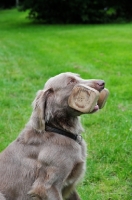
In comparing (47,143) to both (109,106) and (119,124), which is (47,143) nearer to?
(119,124)

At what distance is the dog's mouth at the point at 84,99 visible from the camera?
355 centimetres

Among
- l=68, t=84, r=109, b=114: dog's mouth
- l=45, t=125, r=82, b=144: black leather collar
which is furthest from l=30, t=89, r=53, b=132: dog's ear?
l=68, t=84, r=109, b=114: dog's mouth

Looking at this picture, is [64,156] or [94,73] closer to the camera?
[64,156]

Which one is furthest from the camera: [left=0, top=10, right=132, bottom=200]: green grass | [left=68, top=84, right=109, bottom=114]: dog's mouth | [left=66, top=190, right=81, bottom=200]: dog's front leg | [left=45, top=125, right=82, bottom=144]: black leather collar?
[left=0, top=10, right=132, bottom=200]: green grass

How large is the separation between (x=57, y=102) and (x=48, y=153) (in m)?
0.47

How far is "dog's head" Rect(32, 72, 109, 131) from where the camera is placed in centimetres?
357

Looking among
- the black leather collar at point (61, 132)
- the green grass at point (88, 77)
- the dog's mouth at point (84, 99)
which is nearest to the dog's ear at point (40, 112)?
the black leather collar at point (61, 132)

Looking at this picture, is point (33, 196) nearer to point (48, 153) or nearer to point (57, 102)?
point (48, 153)

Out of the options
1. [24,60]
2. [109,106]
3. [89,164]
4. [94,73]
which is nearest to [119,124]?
[109,106]

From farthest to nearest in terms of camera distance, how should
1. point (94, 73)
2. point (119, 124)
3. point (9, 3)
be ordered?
point (9, 3)
point (94, 73)
point (119, 124)

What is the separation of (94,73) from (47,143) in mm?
6289

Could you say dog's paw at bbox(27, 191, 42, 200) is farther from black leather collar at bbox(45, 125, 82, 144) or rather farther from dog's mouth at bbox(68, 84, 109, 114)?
dog's mouth at bbox(68, 84, 109, 114)

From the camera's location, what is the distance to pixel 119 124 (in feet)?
20.6

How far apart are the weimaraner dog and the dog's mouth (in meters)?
0.06
